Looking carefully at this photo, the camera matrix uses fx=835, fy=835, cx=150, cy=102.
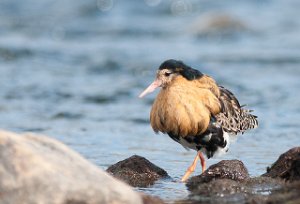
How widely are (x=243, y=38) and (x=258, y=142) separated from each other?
9267mm

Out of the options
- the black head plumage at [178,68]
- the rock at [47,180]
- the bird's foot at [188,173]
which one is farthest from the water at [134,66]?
the rock at [47,180]

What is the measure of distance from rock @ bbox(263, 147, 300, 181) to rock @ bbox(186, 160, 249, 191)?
0.31 m

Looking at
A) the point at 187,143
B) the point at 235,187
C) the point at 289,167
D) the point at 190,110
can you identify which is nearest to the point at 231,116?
the point at 187,143

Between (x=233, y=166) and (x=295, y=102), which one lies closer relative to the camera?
(x=233, y=166)

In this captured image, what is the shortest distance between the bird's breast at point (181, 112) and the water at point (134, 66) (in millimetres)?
568

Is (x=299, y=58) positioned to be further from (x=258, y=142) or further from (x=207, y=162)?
(x=207, y=162)

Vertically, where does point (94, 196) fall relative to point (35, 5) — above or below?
above

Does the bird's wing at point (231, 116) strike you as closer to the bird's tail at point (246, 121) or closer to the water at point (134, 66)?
the bird's tail at point (246, 121)

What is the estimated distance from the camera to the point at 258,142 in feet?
35.1

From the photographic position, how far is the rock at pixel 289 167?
7867 millimetres

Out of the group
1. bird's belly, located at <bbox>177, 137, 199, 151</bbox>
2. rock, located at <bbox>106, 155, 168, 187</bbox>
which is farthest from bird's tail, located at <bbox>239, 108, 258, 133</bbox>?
rock, located at <bbox>106, 155, 168, 187</bbox>

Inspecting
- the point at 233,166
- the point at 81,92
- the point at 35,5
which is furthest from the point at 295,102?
the point at 35,5

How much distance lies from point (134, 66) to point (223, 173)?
27.6 feet

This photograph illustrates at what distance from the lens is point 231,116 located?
884 centimetres
